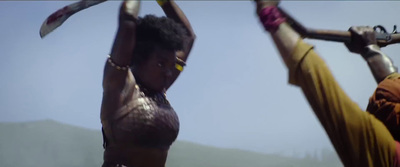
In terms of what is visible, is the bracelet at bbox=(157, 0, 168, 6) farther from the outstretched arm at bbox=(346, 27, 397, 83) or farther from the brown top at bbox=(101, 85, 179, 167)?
the outstretched arm at bbox=(346, 27, 397, 83)

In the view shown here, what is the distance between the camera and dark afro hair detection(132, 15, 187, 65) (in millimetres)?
2973

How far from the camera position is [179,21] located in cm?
347

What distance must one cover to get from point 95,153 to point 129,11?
23.4m

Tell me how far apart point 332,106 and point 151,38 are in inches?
56.4

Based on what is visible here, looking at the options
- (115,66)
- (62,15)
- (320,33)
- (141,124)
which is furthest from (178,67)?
(320,33)

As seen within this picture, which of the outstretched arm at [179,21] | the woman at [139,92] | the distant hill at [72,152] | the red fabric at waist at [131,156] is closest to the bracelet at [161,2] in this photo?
the outstretched arm at [179,21]

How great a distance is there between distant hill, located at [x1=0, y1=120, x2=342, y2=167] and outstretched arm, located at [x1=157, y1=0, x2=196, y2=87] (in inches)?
837

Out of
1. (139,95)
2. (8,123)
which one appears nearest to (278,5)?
(139,95)

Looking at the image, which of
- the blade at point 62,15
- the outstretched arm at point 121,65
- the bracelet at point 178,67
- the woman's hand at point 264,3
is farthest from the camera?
the bracelet at point 178,67

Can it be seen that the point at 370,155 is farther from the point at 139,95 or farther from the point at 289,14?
the point at 139,95

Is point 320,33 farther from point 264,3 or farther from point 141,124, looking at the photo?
point 141,124

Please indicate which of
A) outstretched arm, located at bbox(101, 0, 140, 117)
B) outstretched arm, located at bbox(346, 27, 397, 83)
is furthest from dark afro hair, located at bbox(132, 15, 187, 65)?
outstretched arm, located at bbox(346, 27, 397, 83)

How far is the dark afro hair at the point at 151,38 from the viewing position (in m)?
2.97

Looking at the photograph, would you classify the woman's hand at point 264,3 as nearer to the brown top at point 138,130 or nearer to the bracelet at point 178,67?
the brown top at point 138,130
